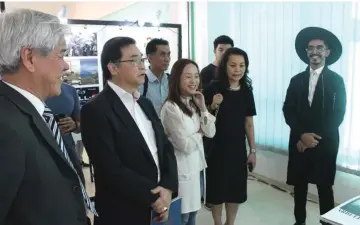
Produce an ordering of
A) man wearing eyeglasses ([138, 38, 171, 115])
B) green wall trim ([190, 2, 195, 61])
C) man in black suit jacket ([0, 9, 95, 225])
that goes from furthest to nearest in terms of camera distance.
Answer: green wall trim ([190, 2, 195, 61]), man wearing eyeglasses ([138, 38, 171, 115]), man in black suit jacket ([0, 9, 95, 225])

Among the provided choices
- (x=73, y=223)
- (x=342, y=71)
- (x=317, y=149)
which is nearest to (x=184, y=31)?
(x=342, y=71)

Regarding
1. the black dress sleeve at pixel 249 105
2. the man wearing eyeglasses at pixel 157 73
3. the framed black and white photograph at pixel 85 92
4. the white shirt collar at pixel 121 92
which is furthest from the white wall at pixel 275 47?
the white shirt collar at pixel 121 92

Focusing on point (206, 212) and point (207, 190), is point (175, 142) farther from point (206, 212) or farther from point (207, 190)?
point (206, 212)

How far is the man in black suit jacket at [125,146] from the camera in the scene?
1442 mm

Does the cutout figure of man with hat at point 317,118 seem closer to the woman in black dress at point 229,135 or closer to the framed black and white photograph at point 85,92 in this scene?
the woman in black dress at point 229,135

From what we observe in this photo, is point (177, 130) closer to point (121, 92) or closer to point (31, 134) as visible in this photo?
point (121, 92)

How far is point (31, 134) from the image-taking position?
85 centimetres

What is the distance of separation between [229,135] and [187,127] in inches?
15.9

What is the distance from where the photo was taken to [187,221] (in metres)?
2.10

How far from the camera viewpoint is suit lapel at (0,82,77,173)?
862 mm

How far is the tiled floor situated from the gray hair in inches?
86.6

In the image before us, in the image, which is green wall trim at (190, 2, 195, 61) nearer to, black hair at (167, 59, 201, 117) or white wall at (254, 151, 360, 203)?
white wall at (254, 151, 360, 203)

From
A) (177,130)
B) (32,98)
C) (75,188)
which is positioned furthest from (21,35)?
(177,130)

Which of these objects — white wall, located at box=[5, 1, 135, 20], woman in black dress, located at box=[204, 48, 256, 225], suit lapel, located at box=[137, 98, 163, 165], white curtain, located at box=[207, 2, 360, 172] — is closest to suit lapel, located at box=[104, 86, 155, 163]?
suit lapel, located at box=[137, 98, 163, 165]
